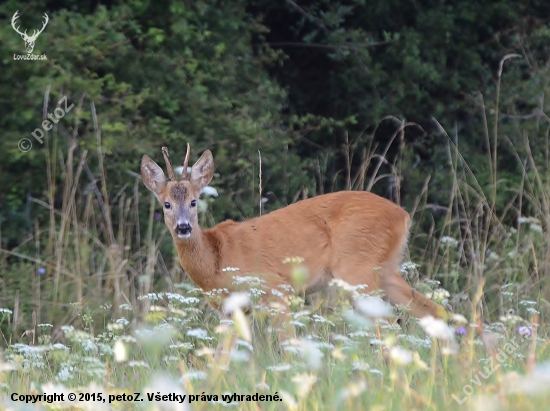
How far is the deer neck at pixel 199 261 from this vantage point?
21.0ft

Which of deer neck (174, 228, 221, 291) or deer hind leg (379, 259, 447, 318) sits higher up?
deer neck (174, 228, 221, 291)

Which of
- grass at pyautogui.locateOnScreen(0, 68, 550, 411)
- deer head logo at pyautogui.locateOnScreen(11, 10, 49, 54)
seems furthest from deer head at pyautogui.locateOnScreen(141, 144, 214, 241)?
deer head logo at pyautogui.locateOnScreen(11, 10, 49, 54)

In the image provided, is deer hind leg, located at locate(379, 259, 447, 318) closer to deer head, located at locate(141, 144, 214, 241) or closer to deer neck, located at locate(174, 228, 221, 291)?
deer neck, located at locate(174, 228, 221, 291)

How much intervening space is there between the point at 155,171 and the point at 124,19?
2.17 m

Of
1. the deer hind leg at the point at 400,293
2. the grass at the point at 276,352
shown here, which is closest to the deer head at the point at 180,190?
the grass at the point at 276,352

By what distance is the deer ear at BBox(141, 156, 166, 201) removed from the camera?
670 centimetres

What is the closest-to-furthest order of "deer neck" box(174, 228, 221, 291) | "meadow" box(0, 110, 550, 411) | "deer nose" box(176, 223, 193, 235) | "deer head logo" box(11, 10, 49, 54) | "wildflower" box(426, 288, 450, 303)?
"meadow" box(0, 110, 550, 411) → "wildflower" box(426, 288, 450, 303) → "deer nose" box(176, 223, 193, 235) → "deer neck" box(174, 228, 221, 291) → "deer head logo" box(11, 10, 49, 54)

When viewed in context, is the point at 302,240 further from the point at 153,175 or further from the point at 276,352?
the point at 276,352

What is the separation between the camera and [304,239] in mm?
6625

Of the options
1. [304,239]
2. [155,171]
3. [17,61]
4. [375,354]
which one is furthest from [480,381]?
[17,61]

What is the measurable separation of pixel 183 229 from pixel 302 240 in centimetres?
81

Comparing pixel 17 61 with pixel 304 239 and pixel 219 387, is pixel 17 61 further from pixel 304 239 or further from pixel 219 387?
pixel 219 387

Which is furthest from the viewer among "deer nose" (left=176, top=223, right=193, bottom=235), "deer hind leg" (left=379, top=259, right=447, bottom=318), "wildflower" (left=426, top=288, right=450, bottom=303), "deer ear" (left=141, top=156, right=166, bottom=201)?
"deer ear" (left=141, top=156, right=166, bottom=201)

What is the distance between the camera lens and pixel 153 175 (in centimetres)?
672
